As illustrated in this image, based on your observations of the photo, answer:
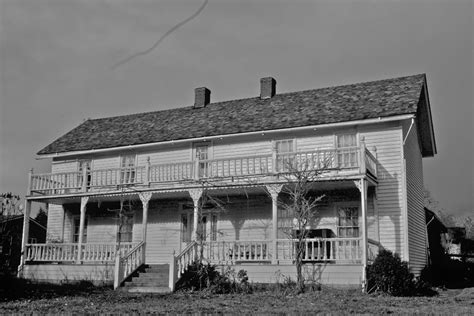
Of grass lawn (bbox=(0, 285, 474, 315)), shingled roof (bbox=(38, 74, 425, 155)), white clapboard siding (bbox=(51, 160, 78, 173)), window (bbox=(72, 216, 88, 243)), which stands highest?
shingled roof (bbox=(38, 74, 425, 155))

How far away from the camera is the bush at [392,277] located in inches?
666

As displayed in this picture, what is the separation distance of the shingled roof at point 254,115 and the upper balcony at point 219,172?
4.93 ft

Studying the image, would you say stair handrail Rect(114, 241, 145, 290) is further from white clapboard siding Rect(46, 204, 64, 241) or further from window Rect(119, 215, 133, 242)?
white clapboard siding Rect(46, 204, 64, 241)

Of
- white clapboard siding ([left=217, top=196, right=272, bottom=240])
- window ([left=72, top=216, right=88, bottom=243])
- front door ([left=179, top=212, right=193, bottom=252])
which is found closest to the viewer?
white clapboard siding ([left=217, top=196, right=272, bottom=240])

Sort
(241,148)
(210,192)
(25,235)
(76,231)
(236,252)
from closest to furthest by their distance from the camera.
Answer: (236,252), (210,192), (241,148), (25,235), (76,231)

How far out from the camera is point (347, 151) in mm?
20203

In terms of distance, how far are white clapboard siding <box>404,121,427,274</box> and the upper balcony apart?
2.17 metres

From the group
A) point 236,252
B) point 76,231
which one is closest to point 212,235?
point 236,252

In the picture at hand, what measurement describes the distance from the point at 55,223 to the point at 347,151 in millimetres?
15221

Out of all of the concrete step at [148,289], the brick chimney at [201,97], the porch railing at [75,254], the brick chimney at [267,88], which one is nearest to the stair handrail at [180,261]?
the concrete step at [148,289]

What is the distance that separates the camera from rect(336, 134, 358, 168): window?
65.5 ft

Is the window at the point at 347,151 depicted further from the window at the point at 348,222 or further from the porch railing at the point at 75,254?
the porch railing at the point at 75,254

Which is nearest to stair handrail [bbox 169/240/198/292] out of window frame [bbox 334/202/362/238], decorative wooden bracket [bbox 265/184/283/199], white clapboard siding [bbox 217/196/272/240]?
white clapboard siding [bbox 217/196/272/240]

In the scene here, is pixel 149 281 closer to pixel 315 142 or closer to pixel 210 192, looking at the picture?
pixel 210 192
